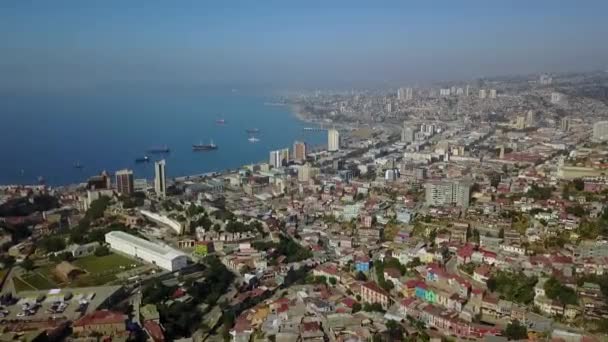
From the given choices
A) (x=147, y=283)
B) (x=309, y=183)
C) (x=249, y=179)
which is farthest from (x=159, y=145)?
(x=147, y=283)

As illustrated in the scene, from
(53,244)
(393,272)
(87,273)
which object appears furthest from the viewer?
(53,244)

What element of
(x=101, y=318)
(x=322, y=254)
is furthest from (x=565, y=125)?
(x=101, y=318)

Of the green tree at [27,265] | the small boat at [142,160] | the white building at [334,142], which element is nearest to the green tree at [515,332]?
the green tree at [27,265]

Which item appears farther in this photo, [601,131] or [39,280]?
[601,131]

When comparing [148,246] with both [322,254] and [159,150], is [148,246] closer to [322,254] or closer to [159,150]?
[322,254]

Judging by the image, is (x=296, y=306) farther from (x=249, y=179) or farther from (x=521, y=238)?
(x=249, y=179)

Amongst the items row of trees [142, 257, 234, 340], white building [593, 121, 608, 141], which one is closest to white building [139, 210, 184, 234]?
row of trees [142, 257, 234, 340]

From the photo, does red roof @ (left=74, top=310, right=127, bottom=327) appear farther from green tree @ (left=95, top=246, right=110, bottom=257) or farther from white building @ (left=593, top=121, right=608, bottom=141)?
white building @ (left=593, top=121, right=608, bottom=141)

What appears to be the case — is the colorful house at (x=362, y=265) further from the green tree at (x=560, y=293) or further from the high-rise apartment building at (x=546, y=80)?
the high-rise apartment building at (x=546, y=80)
